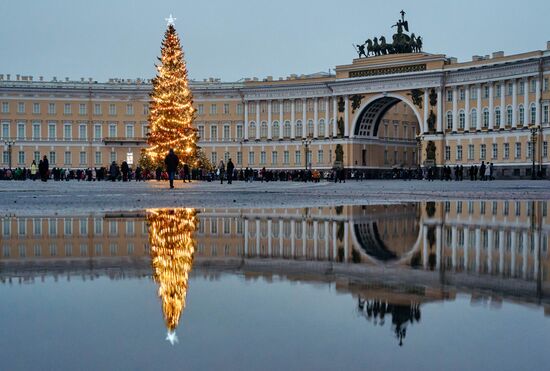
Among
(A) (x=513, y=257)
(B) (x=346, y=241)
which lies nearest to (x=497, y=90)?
(B) (x=346, y=241)

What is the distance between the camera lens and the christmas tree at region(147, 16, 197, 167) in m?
58.0

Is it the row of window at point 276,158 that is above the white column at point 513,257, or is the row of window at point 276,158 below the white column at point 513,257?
above

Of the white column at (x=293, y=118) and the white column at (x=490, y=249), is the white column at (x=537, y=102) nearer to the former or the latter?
the white column at (x=293, y=118)

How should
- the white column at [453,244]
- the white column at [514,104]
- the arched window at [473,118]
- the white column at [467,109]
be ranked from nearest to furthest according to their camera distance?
the white column at [453,244] < the white column at [514,104] < the arched window at [473,118] < the white column at [467,109]

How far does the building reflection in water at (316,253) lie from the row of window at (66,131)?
270ft

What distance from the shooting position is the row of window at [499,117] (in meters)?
70.2

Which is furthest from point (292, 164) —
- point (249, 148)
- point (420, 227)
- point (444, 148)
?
point (420, 227)

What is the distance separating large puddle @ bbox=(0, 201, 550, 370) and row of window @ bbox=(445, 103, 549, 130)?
63037 millimetres

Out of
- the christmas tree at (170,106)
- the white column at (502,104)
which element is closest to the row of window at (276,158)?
the white column at (502,104)

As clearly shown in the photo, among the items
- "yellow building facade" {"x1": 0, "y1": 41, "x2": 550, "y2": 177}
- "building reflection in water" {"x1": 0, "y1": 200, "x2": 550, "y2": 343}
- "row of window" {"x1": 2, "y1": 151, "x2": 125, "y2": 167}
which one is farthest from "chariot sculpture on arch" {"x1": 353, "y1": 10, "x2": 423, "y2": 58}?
"building reflection in water" {"x1": 0, "y1": 200, "x2": 550, "y2": 343}

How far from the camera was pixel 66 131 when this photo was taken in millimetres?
94250

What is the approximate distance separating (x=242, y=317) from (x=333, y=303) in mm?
736

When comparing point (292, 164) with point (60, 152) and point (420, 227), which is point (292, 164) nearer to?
point (60, 152)

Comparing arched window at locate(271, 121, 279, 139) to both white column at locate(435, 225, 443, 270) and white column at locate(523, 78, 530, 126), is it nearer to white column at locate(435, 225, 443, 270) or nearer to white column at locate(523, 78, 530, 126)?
white column at locate(523, 78, 530, 126)
